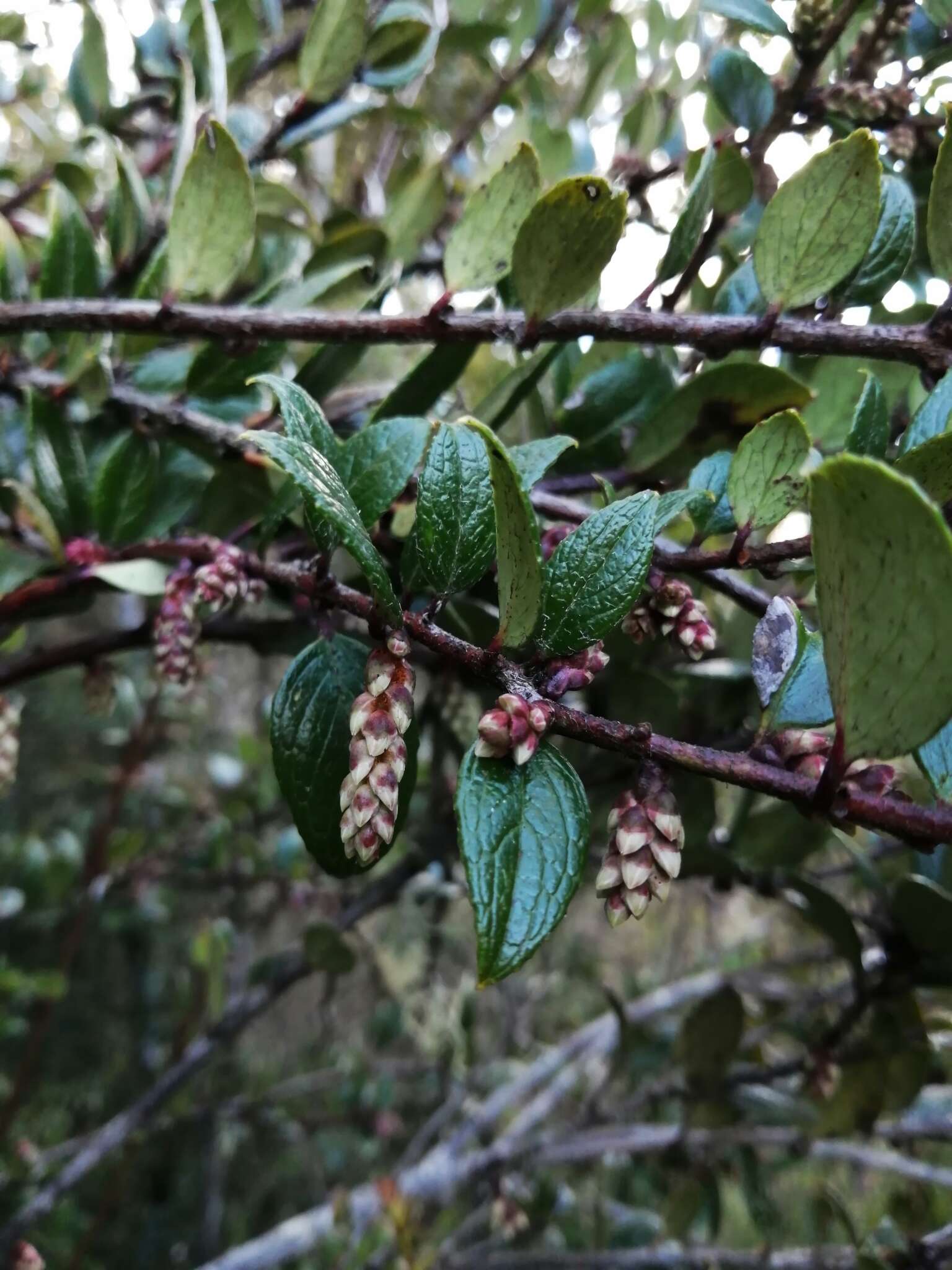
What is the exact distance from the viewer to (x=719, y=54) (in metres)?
0.50

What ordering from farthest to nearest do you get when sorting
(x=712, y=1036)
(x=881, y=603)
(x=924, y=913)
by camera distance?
1. (x=712, y=1036)
2. (x=924, y=913)
3. (x=881, y=603)

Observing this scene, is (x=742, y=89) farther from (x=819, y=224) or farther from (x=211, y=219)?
(x=211, y=219)

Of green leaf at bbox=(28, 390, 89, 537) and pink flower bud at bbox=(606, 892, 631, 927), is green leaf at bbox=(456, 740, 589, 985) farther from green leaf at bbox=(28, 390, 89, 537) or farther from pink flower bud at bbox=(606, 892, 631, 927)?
green leaf at bbox=(28, 390, 89, 537)

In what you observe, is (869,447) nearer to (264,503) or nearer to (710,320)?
(710,320)

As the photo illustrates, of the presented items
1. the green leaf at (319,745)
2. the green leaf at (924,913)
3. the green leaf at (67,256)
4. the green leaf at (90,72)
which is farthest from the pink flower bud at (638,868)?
the green leaf at (90,72)

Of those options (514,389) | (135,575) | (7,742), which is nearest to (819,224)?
(514,389)

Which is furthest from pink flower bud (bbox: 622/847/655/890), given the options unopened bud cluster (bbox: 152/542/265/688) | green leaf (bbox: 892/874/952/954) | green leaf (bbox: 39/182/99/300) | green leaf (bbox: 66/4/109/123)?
green leaf (bbox: 66/4/109/123)

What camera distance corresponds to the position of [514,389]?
1.34 ft

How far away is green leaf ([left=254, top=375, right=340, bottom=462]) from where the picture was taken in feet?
0.93

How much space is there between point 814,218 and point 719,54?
0.71 feet

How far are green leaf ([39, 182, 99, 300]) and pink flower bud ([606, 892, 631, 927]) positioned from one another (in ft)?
1.47

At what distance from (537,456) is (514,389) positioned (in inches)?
3.6

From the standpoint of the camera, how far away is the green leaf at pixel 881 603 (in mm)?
198

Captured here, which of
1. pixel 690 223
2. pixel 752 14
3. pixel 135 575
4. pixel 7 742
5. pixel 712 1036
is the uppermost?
pixel 752 14
